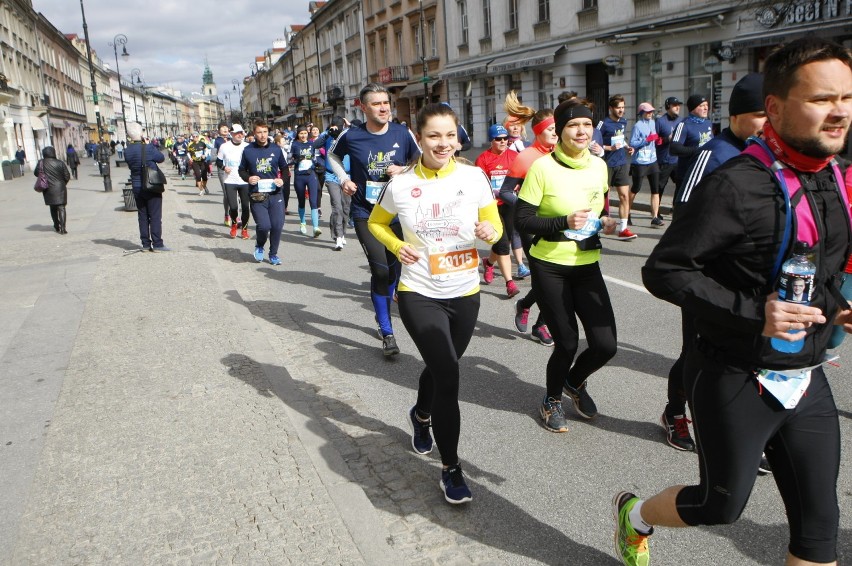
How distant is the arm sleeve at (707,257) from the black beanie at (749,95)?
61.4 inches

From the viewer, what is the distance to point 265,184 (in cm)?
993

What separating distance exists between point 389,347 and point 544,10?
25.8 metres

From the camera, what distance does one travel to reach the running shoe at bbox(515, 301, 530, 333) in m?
6.11

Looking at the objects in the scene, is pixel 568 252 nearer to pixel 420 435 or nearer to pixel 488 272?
pixel 420 435

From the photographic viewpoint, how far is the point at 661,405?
451cm

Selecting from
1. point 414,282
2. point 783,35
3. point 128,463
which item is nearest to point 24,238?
point 128,463

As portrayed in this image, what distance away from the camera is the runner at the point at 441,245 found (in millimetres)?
3406

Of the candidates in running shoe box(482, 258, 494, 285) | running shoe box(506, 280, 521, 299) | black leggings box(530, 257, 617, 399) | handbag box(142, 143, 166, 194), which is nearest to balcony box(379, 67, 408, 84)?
handbag box(142, 143, 166, 194)

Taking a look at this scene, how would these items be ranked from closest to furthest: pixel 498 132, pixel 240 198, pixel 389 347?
pixel 389 347 → pixel 498 132 → pixel 240 198

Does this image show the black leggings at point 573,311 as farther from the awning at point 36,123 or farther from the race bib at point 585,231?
the awning at point 36,123

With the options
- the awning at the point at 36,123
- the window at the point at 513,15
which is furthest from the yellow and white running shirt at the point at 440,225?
the awning at the point at 36,123

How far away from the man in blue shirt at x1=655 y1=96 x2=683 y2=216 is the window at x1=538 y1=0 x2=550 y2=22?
1828 centimetres

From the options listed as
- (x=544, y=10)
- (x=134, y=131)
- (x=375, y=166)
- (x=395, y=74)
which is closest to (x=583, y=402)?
(x=375, y=166)

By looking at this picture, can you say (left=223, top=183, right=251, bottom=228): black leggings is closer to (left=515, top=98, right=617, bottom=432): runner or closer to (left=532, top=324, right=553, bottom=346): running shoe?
(left=532, top=324, right=553, bottom=346): running shoe
